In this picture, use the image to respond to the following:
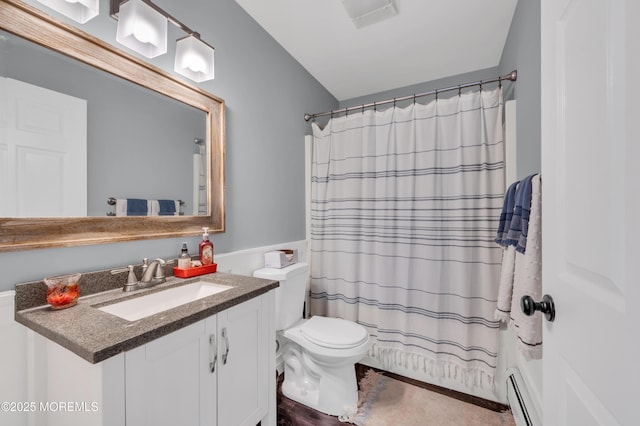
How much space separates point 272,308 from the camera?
129 centimetres

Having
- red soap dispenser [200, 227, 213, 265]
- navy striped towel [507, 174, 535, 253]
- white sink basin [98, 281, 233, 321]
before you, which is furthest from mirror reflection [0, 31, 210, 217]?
navy striped towel [507, 174, 535, 253]

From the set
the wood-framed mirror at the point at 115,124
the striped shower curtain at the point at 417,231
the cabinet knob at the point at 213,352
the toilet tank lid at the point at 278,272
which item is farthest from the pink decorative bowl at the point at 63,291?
the striped shower curtain at the point at 417,231

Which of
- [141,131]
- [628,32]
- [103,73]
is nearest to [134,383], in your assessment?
[141,131]

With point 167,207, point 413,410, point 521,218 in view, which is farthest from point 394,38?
point 413,410

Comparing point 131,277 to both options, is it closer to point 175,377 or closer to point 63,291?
point 63,291

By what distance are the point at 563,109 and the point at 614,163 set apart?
0.28 metres

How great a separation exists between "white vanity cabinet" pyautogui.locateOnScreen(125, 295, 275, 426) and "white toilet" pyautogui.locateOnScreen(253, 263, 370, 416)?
16.5 inches

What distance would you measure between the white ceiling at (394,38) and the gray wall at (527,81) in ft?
0.76

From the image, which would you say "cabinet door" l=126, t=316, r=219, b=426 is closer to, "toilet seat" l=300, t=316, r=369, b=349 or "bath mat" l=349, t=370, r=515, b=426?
"toilet seat" l=300, t=316, r=369, b=349

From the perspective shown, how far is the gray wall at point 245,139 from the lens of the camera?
108 centimetres

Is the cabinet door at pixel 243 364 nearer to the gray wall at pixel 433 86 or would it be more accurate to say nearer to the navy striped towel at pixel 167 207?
the navy striped towel at pixel 167 207

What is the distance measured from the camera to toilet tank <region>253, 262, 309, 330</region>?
1.71 m

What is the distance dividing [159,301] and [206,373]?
1.34 feet

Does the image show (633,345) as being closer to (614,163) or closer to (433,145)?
(614,163)
